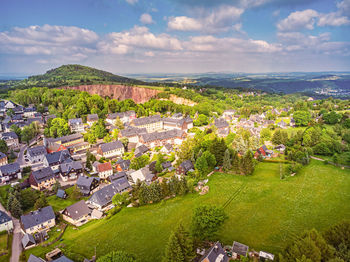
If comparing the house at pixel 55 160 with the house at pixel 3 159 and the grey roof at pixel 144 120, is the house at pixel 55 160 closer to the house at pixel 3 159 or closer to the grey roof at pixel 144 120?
the house at pixel 3 159

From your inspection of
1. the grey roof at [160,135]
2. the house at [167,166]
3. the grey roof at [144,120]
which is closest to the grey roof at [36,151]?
the grey roof at [160,135]

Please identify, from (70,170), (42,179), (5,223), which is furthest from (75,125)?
(5,223)

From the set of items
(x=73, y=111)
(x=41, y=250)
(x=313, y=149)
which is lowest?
(x=41, y=250)

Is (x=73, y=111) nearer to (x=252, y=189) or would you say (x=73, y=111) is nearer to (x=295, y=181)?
(x=252, y=189)

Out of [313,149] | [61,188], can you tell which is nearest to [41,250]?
[61,188]

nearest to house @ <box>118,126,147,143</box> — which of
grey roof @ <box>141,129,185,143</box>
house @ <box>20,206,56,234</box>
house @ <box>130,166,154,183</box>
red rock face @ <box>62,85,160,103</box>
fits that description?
grey roof @ <box>141,129,185,143</box>

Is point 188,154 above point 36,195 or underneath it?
above
